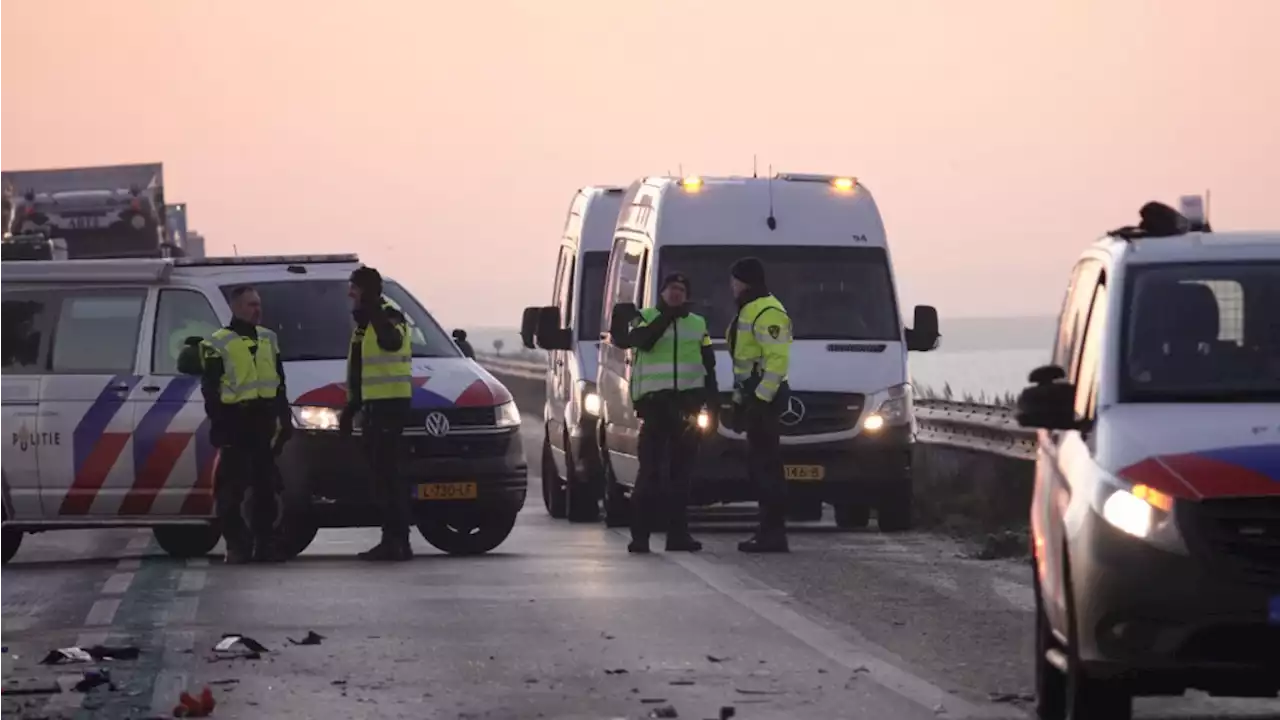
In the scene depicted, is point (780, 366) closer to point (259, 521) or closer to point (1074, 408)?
point (259, 521)

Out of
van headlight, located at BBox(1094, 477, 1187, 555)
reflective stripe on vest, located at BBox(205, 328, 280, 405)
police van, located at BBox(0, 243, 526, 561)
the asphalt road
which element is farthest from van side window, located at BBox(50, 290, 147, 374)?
van headlight, located at BBox(1094, 477, 1187, 555)

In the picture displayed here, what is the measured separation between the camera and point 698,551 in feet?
62.0

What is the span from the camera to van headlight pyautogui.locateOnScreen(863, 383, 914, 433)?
20500mm

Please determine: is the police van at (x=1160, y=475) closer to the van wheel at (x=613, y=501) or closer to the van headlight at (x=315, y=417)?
the van headlight at (x=315, y=417)

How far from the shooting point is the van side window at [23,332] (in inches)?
749

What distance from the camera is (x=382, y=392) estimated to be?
1823cm

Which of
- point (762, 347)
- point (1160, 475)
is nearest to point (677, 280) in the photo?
point (762, 347)

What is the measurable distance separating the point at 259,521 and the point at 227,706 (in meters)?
7.63

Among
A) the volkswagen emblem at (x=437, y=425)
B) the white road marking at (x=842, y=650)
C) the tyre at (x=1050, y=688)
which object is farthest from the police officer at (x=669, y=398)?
the tyre at (x=1050, y=688)

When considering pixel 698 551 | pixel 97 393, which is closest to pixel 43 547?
pixel 97 393

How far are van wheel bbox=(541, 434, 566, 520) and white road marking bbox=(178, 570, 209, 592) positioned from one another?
22.9 feet

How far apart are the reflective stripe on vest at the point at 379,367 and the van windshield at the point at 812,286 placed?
9.66 ft

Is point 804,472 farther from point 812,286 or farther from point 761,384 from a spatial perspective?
point 761,384

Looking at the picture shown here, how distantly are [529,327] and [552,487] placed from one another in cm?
137
